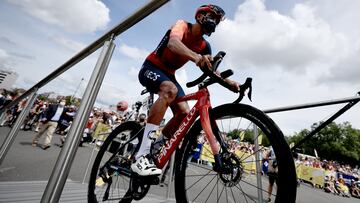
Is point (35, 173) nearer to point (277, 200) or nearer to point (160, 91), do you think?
point (160, 91)

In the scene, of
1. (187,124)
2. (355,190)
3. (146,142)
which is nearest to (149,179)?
(146,142)

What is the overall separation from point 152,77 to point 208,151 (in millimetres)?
935

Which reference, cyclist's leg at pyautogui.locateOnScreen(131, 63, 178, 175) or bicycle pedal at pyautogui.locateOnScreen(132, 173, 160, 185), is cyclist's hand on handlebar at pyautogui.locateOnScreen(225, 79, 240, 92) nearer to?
cyclist's leg at pyautogui.locateOnScreen(131, 63, 178, 175)

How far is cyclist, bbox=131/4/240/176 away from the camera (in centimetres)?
218

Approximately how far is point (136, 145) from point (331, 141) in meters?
80.8

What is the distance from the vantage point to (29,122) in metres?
15.9

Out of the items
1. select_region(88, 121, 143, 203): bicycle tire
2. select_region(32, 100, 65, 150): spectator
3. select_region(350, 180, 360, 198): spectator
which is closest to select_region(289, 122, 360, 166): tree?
select_region(350, 180, 360, 198): spectator

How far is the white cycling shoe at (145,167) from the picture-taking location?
2133 mm

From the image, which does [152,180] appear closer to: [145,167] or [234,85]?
[145,167]

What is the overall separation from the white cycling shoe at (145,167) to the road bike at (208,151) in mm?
56

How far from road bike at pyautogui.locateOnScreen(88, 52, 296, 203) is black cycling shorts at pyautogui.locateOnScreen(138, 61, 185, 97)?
0.89 ft

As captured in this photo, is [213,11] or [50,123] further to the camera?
[50,123]

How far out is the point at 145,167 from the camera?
2166mm

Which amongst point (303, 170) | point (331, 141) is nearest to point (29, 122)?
point (303, 170)
